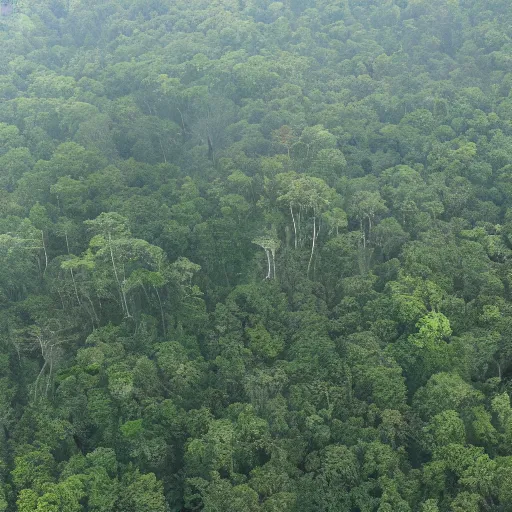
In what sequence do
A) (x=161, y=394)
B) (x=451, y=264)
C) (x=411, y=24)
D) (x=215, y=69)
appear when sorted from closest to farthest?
(x=161, y=394) → (x=451, y=264) → (x=215, y=69) → (x=411, y=24)

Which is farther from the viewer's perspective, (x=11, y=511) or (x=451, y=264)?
(x=451, y=264)

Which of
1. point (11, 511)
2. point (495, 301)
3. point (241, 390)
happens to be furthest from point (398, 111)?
→ point (11, 511)

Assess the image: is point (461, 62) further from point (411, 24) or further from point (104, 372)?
point (104, 372)

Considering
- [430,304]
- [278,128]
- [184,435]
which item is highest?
[278,128]

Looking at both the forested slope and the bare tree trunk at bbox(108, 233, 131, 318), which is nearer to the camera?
the forested slope

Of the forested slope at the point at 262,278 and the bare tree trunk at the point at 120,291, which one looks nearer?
the forested slope at the point at 262,278

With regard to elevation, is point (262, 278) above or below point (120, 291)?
below

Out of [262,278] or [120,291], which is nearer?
[120,291]

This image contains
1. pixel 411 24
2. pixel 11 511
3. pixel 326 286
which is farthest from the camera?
pixel 411 24
